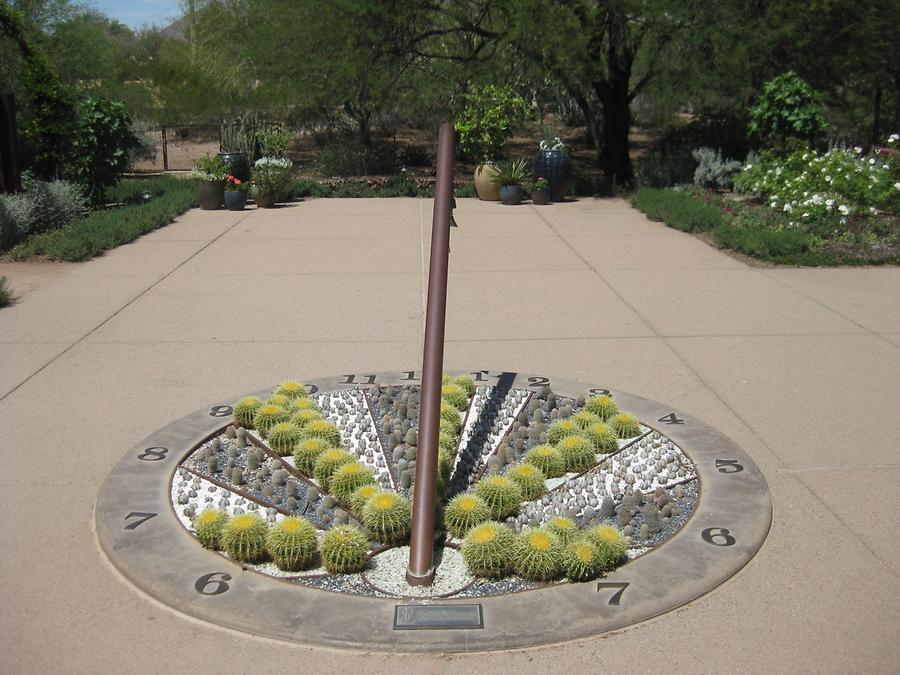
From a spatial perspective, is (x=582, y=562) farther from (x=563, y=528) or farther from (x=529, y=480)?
(x=529, y=480)

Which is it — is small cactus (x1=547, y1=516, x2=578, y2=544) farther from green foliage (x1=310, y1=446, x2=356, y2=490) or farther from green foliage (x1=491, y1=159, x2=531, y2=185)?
green foliage (x1=491, y1=159, x2=531, y2=185)

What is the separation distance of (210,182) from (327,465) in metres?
11.8

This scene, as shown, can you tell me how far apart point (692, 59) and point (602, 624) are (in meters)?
14.7

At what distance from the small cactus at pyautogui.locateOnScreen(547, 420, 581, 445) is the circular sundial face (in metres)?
0.03

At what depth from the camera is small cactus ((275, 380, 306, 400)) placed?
234 inches

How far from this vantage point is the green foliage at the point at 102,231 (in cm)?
1115

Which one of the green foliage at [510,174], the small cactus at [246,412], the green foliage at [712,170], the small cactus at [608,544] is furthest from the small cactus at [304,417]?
the green foliage at [712,170]

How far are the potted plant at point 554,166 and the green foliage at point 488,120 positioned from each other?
83 cm

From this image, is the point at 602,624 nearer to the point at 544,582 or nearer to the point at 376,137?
the point at 544,582

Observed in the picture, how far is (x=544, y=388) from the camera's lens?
619 cm

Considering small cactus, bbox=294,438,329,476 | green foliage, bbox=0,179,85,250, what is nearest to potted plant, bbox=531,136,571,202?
green foliage, bbox=0,179,85,250

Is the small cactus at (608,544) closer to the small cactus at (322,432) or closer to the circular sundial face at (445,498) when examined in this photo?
the circular sundial face at (445,498)

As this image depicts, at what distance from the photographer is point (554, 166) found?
16328mm

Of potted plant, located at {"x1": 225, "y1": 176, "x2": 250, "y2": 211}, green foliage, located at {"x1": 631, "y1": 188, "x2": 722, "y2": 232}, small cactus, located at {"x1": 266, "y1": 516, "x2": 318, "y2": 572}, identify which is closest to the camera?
small cactus, located at {"x1": 266, "y1": 516, "x2": 318, "y2": 572}
